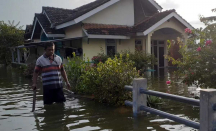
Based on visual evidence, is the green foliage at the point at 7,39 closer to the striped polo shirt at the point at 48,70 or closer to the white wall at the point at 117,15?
the white wall at the point at 117,15

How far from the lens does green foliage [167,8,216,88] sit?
613 cm

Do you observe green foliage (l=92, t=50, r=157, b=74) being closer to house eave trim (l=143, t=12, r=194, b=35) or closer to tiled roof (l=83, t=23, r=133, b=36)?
tiled roof (l=83, t=23, r=133, b=36)

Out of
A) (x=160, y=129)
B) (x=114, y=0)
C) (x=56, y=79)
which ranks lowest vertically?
(x=160, y=129)

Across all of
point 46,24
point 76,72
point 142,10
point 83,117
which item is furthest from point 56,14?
point 83,117

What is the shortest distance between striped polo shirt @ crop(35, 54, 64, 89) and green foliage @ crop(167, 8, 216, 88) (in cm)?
353

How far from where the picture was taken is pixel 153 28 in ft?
53.4

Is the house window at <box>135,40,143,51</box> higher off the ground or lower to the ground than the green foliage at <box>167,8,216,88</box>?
higher

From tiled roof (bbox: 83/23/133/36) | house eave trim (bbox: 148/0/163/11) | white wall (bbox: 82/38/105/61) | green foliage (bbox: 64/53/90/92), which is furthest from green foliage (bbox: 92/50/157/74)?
green foliage (bbox: 64/53/90/92)

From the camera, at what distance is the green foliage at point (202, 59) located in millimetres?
6129

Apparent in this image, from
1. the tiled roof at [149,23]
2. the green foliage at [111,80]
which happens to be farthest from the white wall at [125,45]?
the green foliage at [111,80]

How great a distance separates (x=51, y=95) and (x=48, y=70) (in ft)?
2.23

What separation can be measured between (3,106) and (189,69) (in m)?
5.75

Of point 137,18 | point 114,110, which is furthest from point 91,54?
point 114,110

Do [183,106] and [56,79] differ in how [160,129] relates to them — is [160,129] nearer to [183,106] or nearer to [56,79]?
[183,106]
